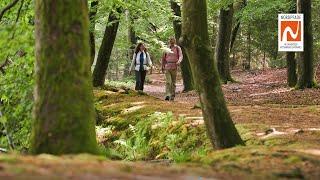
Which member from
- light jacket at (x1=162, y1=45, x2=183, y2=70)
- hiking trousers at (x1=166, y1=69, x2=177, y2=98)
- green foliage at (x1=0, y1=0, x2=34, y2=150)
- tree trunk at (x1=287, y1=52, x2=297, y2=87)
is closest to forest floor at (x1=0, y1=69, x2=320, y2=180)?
hiking trousers at (x1=166, y1=69, x2=177, y2=98)

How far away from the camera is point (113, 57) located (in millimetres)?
47719

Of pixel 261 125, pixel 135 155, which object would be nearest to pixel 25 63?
pixel 135 155

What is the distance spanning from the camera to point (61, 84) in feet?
18.5

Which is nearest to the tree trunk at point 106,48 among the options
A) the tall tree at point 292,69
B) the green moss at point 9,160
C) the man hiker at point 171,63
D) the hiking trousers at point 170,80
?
the man hiker at point 171,63

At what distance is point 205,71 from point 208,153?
3.61ft

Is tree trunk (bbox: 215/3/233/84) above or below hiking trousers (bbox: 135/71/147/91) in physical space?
above

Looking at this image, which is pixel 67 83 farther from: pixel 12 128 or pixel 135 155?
pixel 135 155

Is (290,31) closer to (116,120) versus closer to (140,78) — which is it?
(140,78)

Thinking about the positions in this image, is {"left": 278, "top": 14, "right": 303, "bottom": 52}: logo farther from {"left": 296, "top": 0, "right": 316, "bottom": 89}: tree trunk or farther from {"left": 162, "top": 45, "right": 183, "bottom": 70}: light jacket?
{"left": 162, "top": 45, "right": 183, "bottom": 70}: light jacket

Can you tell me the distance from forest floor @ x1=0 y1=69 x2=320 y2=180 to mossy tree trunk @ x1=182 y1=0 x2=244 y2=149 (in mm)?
392

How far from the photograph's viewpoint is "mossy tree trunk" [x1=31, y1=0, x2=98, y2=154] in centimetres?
554

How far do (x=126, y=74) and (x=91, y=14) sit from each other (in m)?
23.6

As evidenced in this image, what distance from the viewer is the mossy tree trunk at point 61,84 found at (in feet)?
18.2

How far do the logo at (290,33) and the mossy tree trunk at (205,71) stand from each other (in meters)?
8.30
